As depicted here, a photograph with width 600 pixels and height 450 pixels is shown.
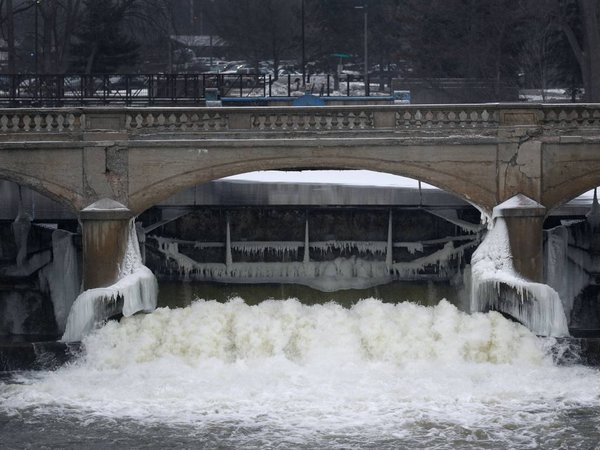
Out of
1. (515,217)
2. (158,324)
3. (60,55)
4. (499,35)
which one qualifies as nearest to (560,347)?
(515,217)

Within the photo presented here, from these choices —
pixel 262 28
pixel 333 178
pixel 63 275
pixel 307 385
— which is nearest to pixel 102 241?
pixel 63 275

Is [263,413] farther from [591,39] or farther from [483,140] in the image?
[591,39]

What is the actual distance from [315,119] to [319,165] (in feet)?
3.19

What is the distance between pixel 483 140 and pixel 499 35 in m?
29.5

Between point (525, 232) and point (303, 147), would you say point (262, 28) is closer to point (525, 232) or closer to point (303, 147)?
point (303, 147)

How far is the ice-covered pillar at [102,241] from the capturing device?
2761 cm

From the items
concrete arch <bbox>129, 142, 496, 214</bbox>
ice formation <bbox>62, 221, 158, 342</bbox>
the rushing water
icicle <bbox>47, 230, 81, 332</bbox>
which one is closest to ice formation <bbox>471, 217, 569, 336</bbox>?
the rushing water

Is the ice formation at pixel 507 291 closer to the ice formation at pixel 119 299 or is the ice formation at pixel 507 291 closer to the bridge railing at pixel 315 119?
the bridge railing at pixel 315 119

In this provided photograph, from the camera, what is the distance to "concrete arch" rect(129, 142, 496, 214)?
Answer: 1102 inches

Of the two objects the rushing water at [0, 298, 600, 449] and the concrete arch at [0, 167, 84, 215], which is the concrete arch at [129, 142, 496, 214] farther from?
the rushing water at [0, 298, 600, 449]

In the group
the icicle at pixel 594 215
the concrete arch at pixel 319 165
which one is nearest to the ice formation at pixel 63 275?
the concrete arch at pixel 319 165

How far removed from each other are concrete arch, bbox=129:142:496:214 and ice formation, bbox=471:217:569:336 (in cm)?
88

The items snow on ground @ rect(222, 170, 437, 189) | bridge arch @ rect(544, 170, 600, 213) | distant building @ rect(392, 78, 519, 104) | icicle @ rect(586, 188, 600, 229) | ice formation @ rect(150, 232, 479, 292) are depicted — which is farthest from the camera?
distant building @ rect(392, 78, 519, 104)

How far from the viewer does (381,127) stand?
2809 cm
